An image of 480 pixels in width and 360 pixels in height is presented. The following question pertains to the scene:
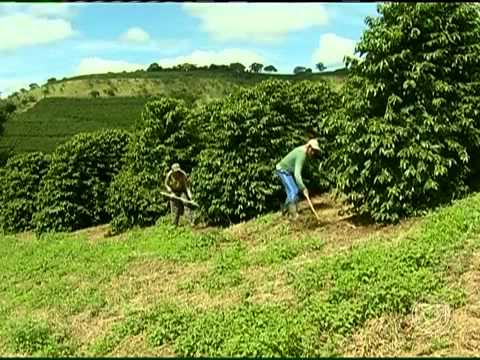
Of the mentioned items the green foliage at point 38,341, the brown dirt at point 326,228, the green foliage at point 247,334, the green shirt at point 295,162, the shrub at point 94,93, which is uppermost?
the shrub at point 94,93

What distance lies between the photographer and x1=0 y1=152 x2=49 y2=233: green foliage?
21.0 metres

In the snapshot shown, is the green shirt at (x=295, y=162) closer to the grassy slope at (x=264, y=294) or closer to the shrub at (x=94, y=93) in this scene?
the grassy slope at (x=264, y=294)

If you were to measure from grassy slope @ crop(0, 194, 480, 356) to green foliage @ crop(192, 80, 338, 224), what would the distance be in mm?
1023

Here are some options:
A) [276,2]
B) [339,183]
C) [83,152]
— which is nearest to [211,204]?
[339,183]

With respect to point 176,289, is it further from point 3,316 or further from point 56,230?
point 56,230

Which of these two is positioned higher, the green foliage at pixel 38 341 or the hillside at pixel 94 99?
the hillside at pixel 94 99

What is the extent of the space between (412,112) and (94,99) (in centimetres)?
4514

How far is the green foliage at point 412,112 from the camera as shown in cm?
946

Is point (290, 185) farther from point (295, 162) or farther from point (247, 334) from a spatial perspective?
point (247, 334)

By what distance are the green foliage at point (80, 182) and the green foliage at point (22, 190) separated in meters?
2.23

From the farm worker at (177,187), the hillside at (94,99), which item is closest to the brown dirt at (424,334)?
the farm worker at (177,187)

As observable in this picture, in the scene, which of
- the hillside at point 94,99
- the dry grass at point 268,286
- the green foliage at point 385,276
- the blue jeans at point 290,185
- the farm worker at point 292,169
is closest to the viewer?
the green foliage at point 385,276

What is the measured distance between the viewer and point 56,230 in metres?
18.4

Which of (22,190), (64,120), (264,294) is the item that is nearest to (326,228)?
(264,294)
